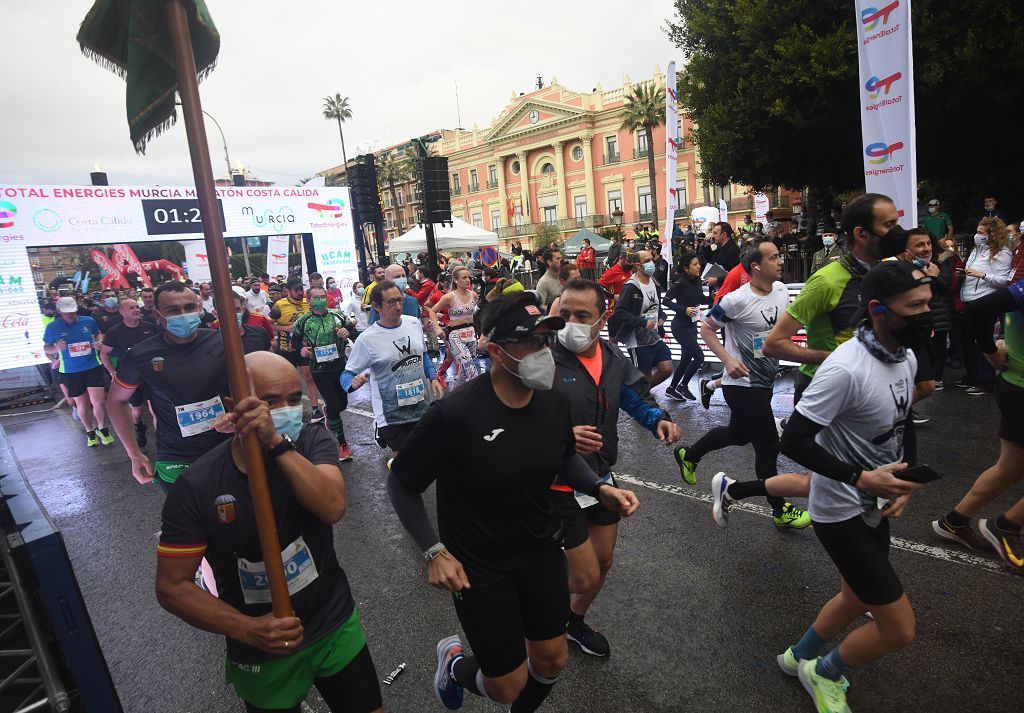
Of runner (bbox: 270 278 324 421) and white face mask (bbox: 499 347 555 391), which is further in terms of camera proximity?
runner (bbox: 270 278 324 421)

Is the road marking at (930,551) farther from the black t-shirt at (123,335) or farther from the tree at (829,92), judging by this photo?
the tree at (829,92)

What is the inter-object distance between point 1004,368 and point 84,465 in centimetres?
1028

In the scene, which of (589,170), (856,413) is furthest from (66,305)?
(589,170)

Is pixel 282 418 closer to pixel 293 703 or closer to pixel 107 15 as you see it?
pixel 293 703

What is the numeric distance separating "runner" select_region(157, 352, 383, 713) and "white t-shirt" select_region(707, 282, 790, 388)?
348 cm

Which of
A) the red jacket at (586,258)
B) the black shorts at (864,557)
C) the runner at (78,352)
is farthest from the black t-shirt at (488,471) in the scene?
the red jacket at (586,258)

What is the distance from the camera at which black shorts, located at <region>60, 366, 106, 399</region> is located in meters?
9.01

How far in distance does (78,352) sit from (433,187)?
10380 mm

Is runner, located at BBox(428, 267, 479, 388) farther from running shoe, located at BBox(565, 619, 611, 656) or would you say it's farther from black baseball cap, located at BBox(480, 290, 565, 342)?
black baseball cap, located at BBox(480, 290, 565, 342)

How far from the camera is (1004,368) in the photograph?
147 inches

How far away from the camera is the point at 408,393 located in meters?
5.29

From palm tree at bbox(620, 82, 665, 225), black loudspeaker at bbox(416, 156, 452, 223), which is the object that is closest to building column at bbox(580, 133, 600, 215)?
palm tree at bbox(620, 82, 665, 225)

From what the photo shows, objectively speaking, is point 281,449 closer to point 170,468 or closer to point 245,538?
point 245,538

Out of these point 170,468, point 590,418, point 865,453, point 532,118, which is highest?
point 532,118
